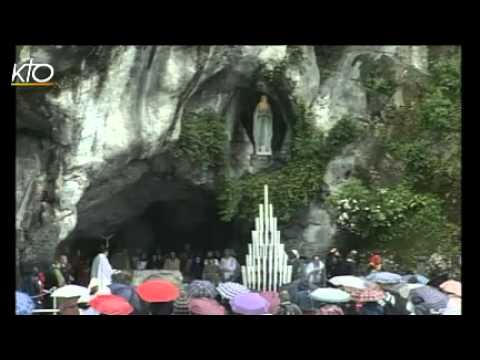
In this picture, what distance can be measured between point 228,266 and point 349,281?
2.05 metres

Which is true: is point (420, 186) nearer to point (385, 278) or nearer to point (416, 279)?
point (416, 279)

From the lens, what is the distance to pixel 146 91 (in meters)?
14.0

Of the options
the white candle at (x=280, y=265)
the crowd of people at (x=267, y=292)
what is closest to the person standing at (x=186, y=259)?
the crowd of people at (x=267, y=292)

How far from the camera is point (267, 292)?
14.0m

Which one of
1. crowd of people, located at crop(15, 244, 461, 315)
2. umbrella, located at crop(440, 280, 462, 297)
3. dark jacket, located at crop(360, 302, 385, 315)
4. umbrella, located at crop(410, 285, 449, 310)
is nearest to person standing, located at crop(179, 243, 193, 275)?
crowd of people, located at crop(15, 244, 461, 315)

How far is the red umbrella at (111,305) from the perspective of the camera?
13523 mm

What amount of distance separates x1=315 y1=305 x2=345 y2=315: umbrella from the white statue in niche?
292 cm

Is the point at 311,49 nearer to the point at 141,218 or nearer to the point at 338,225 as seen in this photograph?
the point at 338,225

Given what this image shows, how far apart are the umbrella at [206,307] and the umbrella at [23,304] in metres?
2.62

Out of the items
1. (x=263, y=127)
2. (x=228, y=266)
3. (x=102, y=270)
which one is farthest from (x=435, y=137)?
(x=102, y=270)

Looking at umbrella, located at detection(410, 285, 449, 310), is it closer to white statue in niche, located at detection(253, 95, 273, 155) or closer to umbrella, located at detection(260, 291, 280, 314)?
umbrella, located at detection(260, 291, 280, 314)

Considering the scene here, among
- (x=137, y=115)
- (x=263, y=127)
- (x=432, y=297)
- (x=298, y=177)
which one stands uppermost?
(x=137, y=115)

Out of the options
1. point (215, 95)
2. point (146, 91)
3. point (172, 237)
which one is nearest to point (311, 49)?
point (215, 95)

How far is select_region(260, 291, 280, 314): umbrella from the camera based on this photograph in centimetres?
1379
